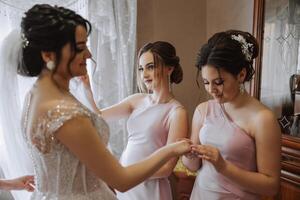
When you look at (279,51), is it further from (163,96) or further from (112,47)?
(112,47)

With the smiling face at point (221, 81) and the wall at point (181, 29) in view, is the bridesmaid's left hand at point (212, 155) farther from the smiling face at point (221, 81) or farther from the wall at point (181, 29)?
the wall at point (181, 29)

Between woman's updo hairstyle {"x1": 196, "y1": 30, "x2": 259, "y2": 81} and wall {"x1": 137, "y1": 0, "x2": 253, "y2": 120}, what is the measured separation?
0.97 m

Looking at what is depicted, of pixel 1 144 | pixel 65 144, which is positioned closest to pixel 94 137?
pixel 65 144

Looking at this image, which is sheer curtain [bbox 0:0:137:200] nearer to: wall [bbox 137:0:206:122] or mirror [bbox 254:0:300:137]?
wall [bbox 137:0:206:122]

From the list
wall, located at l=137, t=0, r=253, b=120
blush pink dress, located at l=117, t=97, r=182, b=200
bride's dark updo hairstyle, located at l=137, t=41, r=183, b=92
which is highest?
wall, located at l=137, t=0, r=253, b=120

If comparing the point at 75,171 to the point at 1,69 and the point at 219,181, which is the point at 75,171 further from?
the point at 219,181

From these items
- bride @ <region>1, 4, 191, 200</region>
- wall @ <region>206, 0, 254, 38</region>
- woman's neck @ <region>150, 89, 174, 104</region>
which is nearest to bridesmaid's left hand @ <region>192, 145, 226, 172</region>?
bride @ <region>1, 4, 191, 200</region>

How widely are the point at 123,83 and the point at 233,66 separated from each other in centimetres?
103

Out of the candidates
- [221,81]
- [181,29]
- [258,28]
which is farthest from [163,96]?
[181,29]

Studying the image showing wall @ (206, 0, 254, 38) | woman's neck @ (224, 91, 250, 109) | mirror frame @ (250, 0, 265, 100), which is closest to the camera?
woman's neck @ (224, 91, 250, 109)

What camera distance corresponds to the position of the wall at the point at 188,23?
218cm

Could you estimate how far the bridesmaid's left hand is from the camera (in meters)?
1.07

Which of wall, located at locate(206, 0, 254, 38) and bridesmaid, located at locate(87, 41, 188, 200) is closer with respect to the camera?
bridesmaid, located at locate(87, 41, 188, 200)

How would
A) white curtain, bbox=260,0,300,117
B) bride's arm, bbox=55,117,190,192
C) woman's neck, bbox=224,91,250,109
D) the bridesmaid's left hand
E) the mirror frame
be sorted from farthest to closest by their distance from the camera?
the mirror frame
white curtain, bbox=260,0,300,117
woman's neck, bbox=224,91,250,109
the bridesmaid's left hand
bride's arm, bbox=55,117,190,192
